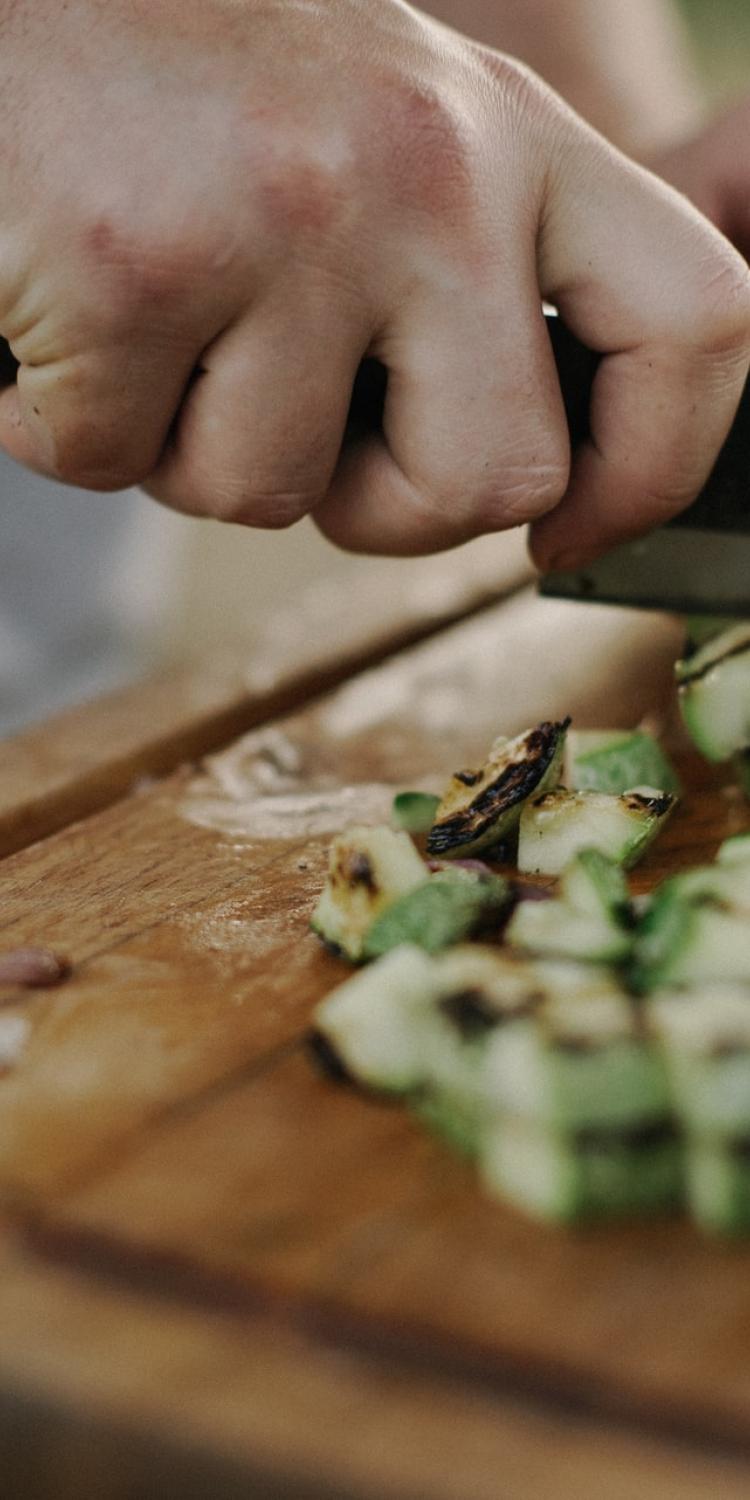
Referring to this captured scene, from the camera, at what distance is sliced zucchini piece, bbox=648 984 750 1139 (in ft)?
2.03

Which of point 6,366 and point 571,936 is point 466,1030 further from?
point 6,366

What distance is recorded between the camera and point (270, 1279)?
63cm

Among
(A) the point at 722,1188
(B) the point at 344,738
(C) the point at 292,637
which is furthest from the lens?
(C) the point at 292,637

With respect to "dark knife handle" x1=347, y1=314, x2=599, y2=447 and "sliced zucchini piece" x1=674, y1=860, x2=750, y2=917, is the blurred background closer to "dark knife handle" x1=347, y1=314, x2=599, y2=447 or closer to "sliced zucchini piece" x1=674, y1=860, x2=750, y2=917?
"dark knife handle" x1=347, y1=314, x2=599, y2=447

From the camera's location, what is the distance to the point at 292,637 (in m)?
1.74

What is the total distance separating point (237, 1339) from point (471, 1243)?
0.11 metres

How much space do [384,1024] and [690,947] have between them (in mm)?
166

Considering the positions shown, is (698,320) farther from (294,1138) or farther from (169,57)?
(294,1138)

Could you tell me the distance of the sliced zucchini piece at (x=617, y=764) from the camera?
1.14 metres

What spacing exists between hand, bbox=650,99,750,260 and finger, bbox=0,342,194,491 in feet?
2.65

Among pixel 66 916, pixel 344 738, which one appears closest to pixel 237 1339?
pixel 66 916

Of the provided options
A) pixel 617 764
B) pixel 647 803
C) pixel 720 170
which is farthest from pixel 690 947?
pixel 720 170

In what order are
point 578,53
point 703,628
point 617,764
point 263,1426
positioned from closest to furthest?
point 263,1426
point 617,764
point 703,628
point 578,53

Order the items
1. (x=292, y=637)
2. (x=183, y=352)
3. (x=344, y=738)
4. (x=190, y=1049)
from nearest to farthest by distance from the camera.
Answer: (x=190, y=1049)
(x=183, y=352)
(x=344, y=738)
(x=292, y=637)
